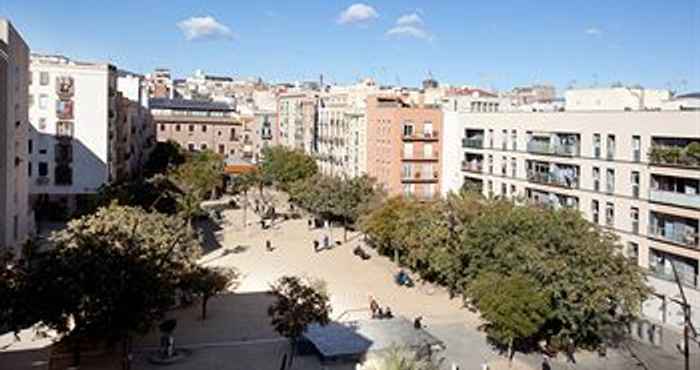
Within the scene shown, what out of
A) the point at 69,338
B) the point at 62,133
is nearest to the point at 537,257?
the point at 69,338

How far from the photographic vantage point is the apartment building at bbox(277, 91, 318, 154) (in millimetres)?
107969

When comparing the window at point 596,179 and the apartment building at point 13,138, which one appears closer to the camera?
the apartment building at point 13,138

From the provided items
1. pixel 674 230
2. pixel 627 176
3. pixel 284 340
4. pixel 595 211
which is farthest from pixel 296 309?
pixel 595 211

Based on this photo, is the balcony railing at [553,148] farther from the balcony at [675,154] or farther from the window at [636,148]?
the balcony at [675,154]

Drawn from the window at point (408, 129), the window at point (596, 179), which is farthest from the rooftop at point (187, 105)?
the window at point (596, 179)

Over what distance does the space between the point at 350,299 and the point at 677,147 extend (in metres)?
21.3

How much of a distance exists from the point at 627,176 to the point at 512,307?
1843 cm

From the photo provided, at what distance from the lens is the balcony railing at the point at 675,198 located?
41125 mm

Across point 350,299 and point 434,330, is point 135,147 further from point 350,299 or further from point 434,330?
point 434,330

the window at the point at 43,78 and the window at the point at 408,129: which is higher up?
the window at the point at 43,78

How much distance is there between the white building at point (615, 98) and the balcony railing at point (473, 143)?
26.3ft

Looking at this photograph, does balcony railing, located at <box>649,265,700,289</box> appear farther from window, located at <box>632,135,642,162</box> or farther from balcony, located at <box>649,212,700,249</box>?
window, located at <box>632,135,642,162</box>

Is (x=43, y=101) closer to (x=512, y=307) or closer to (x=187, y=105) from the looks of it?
(x=512, y=307)

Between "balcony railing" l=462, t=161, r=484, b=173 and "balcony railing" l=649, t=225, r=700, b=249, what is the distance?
22773 mm
